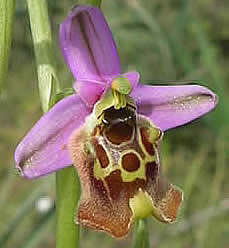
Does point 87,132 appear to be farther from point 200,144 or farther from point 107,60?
point 200,144

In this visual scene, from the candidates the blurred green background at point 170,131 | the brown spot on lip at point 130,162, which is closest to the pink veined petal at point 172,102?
the brown spot on lip at point 130,162

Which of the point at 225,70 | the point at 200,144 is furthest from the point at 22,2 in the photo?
the point at 225,70

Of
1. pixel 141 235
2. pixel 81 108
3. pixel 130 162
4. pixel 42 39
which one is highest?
pixel 42 39

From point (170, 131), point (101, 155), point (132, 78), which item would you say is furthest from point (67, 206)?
point (170, 131)

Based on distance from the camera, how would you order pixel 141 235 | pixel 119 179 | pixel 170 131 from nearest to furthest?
pixel 119 179 < pixel 141 235 < pixel 170 131

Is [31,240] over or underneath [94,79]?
underneath

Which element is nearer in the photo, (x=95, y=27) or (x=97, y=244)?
(x=95, y=27)

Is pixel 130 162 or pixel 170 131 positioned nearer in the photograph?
pixel 130 162

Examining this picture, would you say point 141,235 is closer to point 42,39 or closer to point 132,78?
point 132,78
